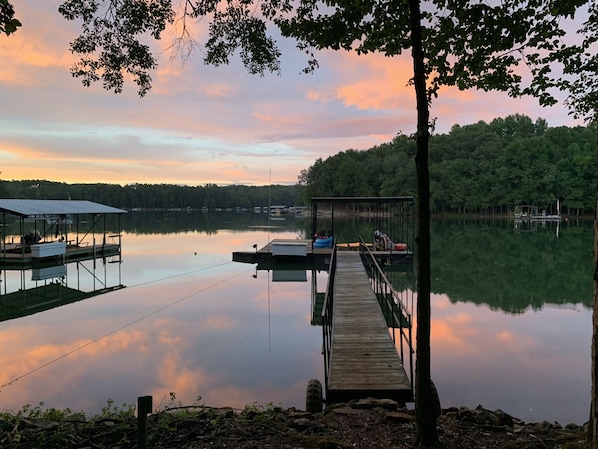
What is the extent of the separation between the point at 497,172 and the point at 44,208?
62.6 metres

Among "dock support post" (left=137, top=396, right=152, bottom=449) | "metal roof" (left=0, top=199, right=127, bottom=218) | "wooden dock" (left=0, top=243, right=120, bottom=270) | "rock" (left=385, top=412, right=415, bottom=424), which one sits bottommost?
"wooden dock" (left=0, top=243, right=120, bottom=270)

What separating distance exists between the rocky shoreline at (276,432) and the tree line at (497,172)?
204ft

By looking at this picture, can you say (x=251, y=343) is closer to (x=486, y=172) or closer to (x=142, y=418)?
(x=142, y=418)

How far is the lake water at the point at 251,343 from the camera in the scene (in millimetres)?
7163

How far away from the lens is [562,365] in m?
8.50

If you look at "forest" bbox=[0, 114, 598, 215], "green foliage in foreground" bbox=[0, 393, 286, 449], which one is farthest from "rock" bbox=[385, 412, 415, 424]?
"forest" bbox=[0, 114, 598, 215]

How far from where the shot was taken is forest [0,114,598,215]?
6400 cm

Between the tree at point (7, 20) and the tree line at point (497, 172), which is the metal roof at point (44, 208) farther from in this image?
the tree line at point (497, 172)

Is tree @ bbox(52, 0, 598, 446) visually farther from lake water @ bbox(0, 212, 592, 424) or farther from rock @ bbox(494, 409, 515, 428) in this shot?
lake water @ bbox(0, 212, 592, 424)

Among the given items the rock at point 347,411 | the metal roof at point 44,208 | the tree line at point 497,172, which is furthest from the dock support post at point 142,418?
the tree line at point 497,172

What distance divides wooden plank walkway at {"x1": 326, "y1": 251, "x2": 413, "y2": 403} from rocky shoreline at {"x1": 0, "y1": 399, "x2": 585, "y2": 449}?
115cm

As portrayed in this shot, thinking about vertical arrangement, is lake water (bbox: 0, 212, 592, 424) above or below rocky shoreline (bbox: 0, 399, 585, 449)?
below

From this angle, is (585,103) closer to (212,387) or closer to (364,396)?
(364,396)

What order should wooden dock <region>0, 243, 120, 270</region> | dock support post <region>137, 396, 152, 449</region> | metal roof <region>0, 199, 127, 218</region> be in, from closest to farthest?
dock support post <region>137, 396, 152, 449</region> < metal roof <region>0, 199, 127, 218</region> < wooden dock <region>0, 243, 120, 270</region>
